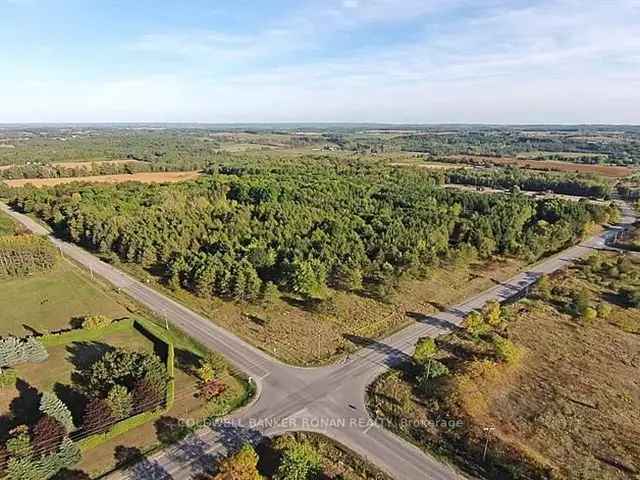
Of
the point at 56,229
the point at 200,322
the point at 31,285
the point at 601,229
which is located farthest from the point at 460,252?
the point at 56,229

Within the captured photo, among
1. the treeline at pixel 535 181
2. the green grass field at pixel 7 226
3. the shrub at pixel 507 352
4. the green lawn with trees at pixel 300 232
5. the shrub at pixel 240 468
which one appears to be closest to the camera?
the shrub at pixel 240 468

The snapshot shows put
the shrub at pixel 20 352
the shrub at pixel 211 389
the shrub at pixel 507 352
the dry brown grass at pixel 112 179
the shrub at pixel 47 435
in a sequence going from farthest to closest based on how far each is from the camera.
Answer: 1. the dry brown grass at pixel 112 179
2. the shrub at pixel 507 352
3. the shrub at pixel 20 352
4. the shrub at pixel 211 389
5. the shrub at pixel 47 435

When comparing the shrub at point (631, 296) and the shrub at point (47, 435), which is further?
the shrub at point (631, 296)

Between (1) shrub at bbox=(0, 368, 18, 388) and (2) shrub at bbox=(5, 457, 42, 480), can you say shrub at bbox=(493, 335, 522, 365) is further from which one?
(1) shrub at bbox=(0, 368, 18, 388)

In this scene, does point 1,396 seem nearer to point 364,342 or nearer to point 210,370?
point 210,370

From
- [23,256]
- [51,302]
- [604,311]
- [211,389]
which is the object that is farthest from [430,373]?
[23,256]

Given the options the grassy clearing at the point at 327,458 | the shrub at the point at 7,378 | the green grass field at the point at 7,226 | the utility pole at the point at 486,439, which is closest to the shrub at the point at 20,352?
the shrub at the point at 7,378

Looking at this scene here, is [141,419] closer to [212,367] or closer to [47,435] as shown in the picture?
[47,435]

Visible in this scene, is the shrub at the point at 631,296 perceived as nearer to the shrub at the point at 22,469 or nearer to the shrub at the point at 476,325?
the shrub at the point at 476,325
